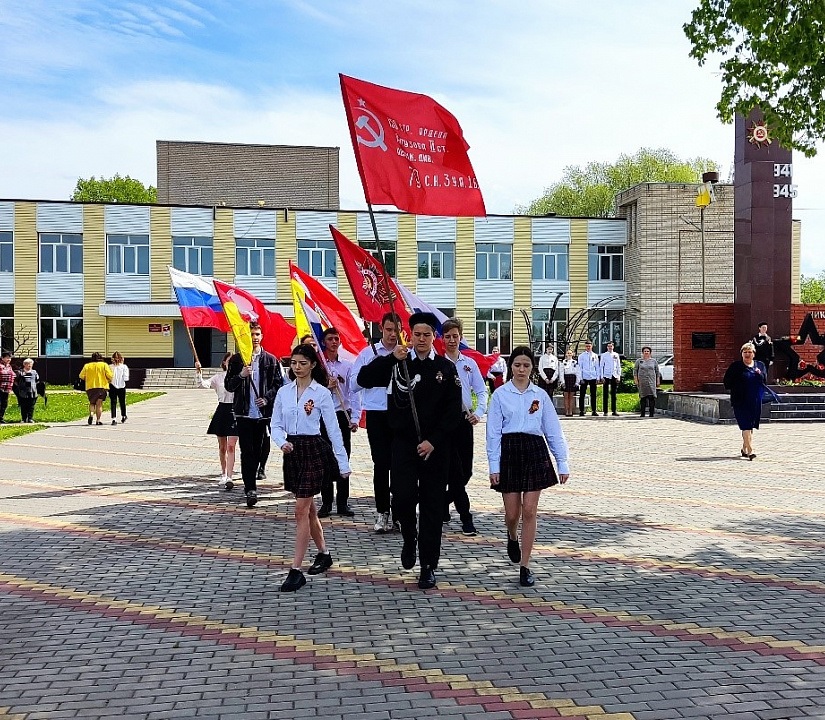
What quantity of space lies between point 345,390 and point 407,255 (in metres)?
39.0

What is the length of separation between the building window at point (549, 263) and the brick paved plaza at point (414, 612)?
38.9 metres

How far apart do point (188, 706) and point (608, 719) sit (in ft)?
6.69

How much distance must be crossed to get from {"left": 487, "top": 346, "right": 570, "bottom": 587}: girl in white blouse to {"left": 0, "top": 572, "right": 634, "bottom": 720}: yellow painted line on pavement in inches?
79.2

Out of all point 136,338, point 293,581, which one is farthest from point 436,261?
point 293,581

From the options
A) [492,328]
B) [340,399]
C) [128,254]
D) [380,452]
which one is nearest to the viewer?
[380,452]

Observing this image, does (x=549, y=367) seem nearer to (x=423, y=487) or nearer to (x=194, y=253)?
(x=423, y=487)

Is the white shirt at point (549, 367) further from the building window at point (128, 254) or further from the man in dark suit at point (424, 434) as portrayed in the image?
the building window at point (128, 254)

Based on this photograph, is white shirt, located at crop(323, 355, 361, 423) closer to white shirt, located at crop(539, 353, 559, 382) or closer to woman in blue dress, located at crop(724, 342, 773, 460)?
woman in blue dress, located at crop(724, 342, 773, 460)

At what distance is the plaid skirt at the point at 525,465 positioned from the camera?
23.7 ft

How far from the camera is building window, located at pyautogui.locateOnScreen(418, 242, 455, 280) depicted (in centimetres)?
4938

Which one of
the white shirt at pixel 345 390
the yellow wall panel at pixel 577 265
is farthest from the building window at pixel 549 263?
the white shirt at pixel 345 390

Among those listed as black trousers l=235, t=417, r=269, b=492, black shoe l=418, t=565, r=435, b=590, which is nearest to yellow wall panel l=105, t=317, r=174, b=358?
black trousers l=235, t=417, r=269, b=492

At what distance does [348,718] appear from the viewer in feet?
15.1

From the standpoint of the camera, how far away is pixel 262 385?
11039mm
